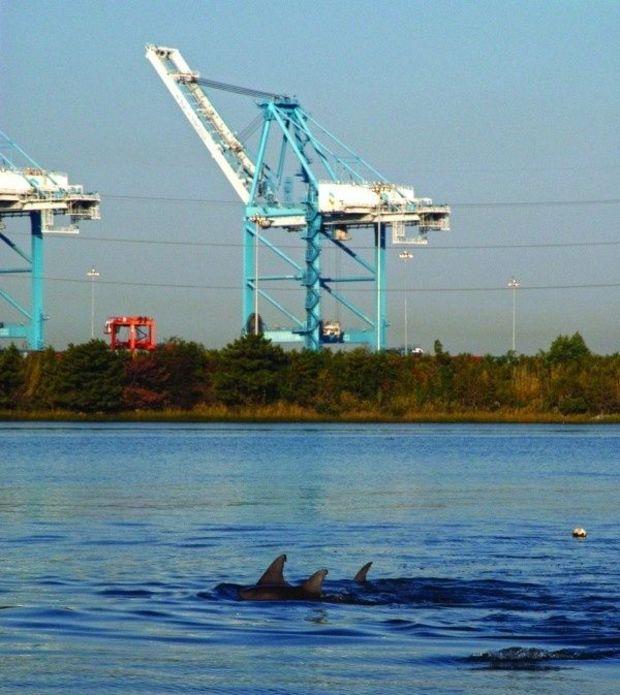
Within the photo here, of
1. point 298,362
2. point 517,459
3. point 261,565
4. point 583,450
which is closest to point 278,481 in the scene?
point 517,459

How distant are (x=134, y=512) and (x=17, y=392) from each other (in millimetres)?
70666

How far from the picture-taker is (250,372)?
→ 349ft

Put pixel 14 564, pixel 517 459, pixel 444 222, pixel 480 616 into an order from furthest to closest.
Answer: pixel 444 222, pixel 517 459, pixel 14 564, pixel 480 616

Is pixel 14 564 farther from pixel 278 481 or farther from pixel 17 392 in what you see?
pixel 17 392

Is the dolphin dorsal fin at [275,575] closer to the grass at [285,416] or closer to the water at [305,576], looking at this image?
the water at [305,576]

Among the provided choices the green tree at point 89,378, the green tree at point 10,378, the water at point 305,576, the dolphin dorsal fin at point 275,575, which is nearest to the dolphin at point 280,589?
the dolphin dorsal fin at point 275,575

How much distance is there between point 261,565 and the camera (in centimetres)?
2828

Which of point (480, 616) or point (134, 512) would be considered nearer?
point (480, 616)

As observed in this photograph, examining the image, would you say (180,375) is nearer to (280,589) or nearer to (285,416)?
(285,416)

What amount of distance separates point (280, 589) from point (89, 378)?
82833mm

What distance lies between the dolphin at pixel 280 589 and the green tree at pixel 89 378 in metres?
82.2

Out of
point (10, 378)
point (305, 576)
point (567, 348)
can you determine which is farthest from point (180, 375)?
point (305, 576)

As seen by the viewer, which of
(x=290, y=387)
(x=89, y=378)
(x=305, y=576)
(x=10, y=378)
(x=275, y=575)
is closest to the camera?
(x=275, y=575)

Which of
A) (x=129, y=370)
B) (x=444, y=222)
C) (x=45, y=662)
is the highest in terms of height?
(x=444, y=222)
